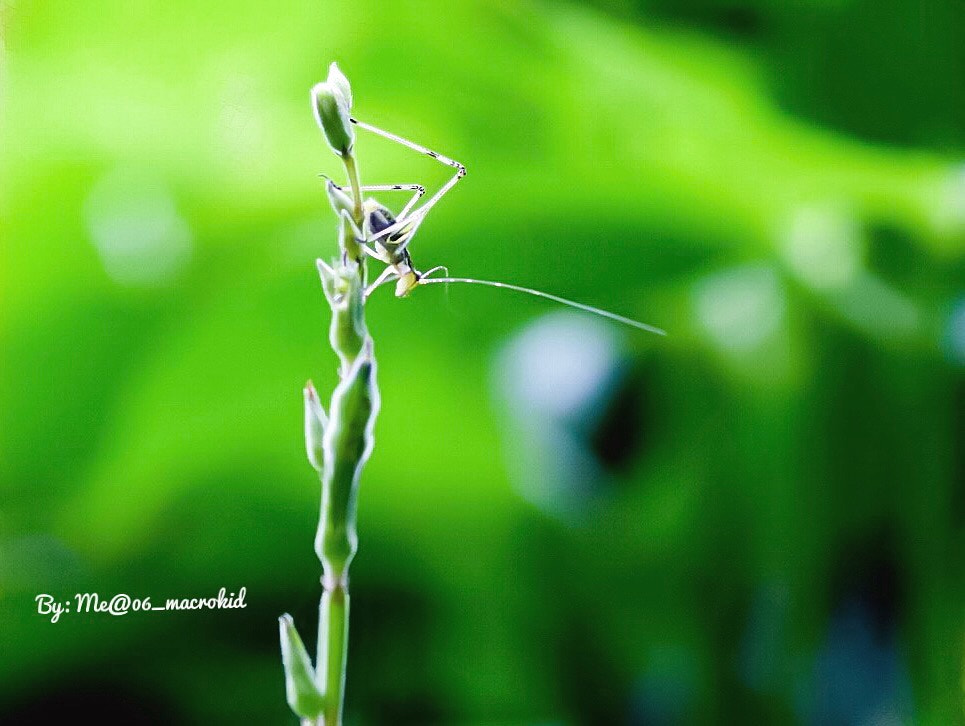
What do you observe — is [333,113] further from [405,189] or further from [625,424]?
[625,424]

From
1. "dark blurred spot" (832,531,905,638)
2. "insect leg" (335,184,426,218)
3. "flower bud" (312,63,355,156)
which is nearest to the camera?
"flower bud" (312,63,355,156)

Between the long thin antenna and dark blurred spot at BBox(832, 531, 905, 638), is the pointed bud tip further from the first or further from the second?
dark blurred spot at BBox(832, 531, 905, 638)

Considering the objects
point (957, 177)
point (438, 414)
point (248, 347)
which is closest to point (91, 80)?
point (248, 347)

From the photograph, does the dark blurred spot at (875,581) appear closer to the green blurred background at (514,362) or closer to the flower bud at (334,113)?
the green blurred background at (514,362)

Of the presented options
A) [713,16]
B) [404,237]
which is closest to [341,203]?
[404,237]

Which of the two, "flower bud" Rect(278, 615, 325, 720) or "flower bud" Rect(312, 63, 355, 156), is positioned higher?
"flower bud" Rect(312, 63, 355, 156)

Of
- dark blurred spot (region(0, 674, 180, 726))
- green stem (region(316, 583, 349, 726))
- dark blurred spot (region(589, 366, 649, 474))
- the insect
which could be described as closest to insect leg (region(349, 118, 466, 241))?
the insect

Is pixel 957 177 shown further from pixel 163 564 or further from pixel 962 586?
pixel 163 564

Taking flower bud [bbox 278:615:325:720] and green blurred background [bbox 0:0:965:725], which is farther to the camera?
green blurred background [bbox 0:0:965:725]

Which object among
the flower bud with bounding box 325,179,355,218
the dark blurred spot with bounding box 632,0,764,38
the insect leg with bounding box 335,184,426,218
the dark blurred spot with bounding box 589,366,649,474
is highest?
the dark blurred spot with bounding box 632,0,764,38
